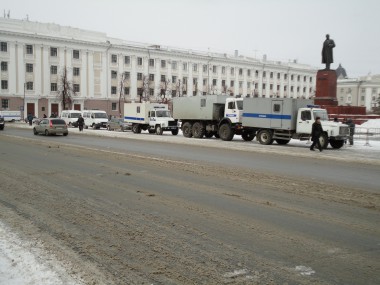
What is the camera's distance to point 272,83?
11281 cm

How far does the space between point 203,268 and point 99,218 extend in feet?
9.22

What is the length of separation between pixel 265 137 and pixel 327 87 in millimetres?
17010

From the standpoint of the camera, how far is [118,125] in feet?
151

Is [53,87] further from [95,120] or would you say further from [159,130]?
[159,130]

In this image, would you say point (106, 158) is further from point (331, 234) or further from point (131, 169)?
point (331, 234)

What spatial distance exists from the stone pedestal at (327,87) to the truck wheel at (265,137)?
632 inches

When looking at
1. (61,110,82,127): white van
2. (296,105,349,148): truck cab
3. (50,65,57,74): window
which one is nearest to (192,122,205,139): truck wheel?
(296,105,349,148): truck cab

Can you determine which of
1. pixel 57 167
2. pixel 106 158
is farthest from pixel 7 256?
pixel 106 158

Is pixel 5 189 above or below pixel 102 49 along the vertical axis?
below

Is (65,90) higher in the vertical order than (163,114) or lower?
higher

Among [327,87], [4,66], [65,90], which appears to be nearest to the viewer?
[327,87]

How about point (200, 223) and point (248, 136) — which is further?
point (248, 136)

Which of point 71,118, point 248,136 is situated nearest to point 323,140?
point 248,136

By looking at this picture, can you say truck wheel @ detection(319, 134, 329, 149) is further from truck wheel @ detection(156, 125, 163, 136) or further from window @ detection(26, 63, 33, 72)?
window @ detection(26, 63, 33, 72)
